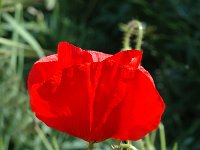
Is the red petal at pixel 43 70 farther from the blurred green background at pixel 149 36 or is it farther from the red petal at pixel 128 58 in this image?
the blurred green background at pixel 149 36

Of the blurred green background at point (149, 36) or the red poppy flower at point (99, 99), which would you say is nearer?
the red poppy flower at point (99, 99)

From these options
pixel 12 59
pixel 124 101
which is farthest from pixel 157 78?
pixel 124 101

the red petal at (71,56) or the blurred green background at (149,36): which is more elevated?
the blurred green background at (149,36)

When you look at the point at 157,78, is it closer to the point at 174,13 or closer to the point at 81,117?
the point at 174,13

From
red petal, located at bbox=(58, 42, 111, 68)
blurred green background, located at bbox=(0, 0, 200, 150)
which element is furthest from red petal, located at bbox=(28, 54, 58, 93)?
blurred green background, located at bbox=(0, 0, 200, 150)

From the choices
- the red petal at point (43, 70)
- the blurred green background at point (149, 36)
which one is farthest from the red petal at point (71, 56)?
the blurred green background at point (149, 36)

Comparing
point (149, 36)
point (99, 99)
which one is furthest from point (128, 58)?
point (149, 36)

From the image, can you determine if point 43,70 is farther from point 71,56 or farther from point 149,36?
point 149,36
